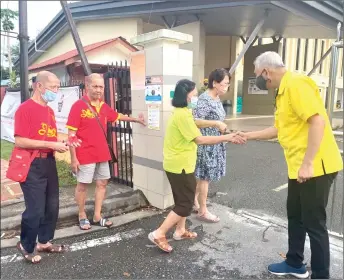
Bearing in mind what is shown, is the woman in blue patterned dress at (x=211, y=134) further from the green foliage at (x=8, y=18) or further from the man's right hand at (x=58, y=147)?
the green foliage at (x=8, y=18)

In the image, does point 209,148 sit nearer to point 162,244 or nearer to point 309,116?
point 162,244

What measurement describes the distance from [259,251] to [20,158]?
239 cm

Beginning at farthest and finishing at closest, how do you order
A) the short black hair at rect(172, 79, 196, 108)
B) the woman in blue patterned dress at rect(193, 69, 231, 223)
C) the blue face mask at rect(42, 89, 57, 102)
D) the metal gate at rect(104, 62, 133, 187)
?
the metal gate at rect(104, 62, 133, 187), the woman in blue patterned dress at rect(193, 69, 231, 223), the short black hair at rect(172, 79, 196, 108), the blue face mask at rect(42, 89, 57, 102)

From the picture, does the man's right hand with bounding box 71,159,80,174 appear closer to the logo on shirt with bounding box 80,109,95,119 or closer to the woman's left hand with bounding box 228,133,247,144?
the logo on shirt with bounding box 80,109,95,119

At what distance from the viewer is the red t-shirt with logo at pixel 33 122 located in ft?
8.57

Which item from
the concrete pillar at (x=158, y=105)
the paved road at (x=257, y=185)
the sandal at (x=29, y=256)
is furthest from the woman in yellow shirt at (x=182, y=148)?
the paved road at (x=257, y=185)

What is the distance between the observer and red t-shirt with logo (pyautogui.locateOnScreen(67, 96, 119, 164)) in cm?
318

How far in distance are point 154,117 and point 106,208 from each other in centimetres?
129

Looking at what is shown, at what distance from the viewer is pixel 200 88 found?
33.2 ft

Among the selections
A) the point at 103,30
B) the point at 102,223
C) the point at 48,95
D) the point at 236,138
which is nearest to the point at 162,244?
the point at 102,223

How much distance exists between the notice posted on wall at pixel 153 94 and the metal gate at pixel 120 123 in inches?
26.7

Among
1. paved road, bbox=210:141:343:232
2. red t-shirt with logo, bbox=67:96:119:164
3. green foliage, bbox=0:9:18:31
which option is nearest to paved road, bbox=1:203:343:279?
paved road, bbox=210:141:343:232

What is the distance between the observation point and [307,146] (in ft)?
7.29

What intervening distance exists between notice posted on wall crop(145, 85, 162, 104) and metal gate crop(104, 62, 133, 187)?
679 millimetres
